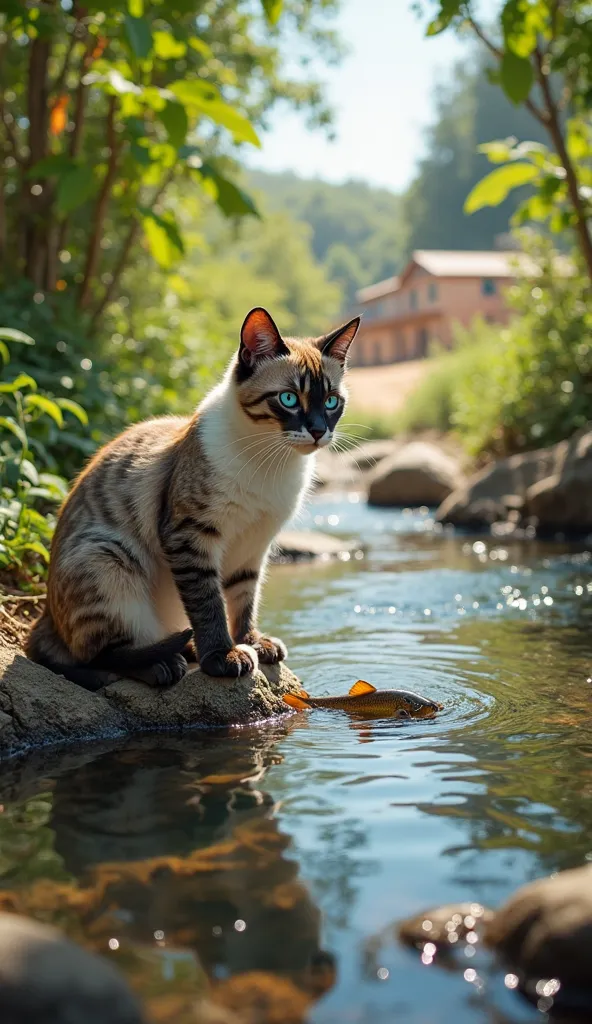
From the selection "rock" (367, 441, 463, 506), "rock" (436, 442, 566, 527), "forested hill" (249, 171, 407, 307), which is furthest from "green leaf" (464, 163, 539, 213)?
"forested hill" (249, 171, 407, 307)

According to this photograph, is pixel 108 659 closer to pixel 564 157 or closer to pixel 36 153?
pixel 36 153

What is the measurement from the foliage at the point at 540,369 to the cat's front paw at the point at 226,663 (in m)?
10.2

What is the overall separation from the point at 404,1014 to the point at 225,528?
8.40ft

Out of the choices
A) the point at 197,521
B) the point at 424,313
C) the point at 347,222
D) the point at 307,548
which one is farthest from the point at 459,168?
A: the point at 197,521

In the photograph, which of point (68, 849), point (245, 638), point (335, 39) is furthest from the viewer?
point (335, 39)

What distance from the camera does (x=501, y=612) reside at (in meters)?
7.59

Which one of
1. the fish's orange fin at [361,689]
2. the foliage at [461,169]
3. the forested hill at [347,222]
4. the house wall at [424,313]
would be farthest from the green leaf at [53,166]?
the forested hill at [347,222]

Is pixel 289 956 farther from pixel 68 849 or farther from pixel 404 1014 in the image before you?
pixel 68 849

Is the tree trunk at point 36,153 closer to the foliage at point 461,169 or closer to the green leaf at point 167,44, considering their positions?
the green leaf at point 167,44

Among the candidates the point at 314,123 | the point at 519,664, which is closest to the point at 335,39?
the point at 314,123

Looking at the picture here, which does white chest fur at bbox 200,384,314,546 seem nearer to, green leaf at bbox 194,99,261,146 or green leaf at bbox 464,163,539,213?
green leaf at bbox 194,99,261,146

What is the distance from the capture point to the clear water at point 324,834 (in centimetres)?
251

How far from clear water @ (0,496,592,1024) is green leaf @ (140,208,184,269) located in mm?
2597

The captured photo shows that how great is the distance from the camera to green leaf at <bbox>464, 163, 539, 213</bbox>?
8.30m
